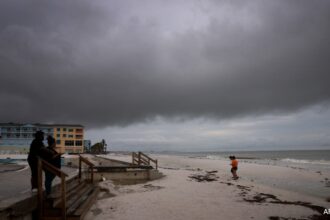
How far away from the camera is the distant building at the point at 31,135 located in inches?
3410

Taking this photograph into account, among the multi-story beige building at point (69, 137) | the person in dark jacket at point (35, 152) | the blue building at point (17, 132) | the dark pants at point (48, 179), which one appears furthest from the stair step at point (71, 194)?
the multi-story beige building at point (69, 137)

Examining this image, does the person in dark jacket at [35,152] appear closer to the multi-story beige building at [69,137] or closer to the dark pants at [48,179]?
the dark pants at [48,179]

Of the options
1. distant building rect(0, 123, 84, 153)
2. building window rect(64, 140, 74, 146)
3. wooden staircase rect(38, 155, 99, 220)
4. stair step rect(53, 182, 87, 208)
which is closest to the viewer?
wooden staircase rect(38, 155, 99, 220)

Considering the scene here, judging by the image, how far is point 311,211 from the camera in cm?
1025

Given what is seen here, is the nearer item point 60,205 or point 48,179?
point 60,205

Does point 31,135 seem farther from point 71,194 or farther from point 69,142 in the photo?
point 71,194

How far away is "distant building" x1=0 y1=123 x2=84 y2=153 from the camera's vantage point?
8662 cm

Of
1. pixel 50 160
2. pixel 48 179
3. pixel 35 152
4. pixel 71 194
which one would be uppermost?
pixel 35 152

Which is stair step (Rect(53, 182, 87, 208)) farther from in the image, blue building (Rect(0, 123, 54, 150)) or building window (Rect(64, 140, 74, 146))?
building window (Rect(64, 140, 74, 146))

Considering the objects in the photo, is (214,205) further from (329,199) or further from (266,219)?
(329,199)

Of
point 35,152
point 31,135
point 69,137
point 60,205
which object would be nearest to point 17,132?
point 31,135

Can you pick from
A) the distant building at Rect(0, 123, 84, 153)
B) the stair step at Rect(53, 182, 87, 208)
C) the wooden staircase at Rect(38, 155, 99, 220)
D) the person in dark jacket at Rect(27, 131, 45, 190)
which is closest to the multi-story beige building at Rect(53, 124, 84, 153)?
the distant building at Rect(0, 123, 84, 153)

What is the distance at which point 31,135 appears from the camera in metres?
88.4

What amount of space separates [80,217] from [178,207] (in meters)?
3.80
